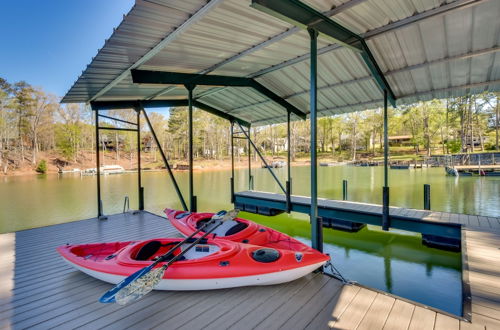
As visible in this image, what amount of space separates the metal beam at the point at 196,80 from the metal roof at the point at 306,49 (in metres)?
0.12

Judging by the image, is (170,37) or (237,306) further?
(170,37)

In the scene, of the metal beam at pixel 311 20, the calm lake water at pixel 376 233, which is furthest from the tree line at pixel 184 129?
the metal beam at pixel 311 20

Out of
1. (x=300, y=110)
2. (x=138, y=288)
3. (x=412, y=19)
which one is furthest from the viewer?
(x=300, y=110)

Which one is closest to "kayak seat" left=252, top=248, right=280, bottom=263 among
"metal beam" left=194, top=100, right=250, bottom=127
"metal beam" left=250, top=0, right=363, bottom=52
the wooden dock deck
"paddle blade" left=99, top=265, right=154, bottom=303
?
the wooden dock deck

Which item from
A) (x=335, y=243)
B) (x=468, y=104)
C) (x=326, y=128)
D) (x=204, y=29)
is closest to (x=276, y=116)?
(x=335, y=243)

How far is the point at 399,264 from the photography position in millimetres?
5086

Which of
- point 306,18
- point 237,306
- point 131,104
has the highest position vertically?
point 306,18

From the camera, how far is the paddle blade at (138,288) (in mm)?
2105

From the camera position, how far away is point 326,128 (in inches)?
1738

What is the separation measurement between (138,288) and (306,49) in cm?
430

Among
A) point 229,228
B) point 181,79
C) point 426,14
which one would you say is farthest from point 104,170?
point 426,14

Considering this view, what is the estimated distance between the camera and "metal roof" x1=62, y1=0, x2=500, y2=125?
312 cm

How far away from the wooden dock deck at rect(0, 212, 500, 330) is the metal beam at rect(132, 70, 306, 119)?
3213 mm

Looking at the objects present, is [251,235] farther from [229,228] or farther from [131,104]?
[131,104]
